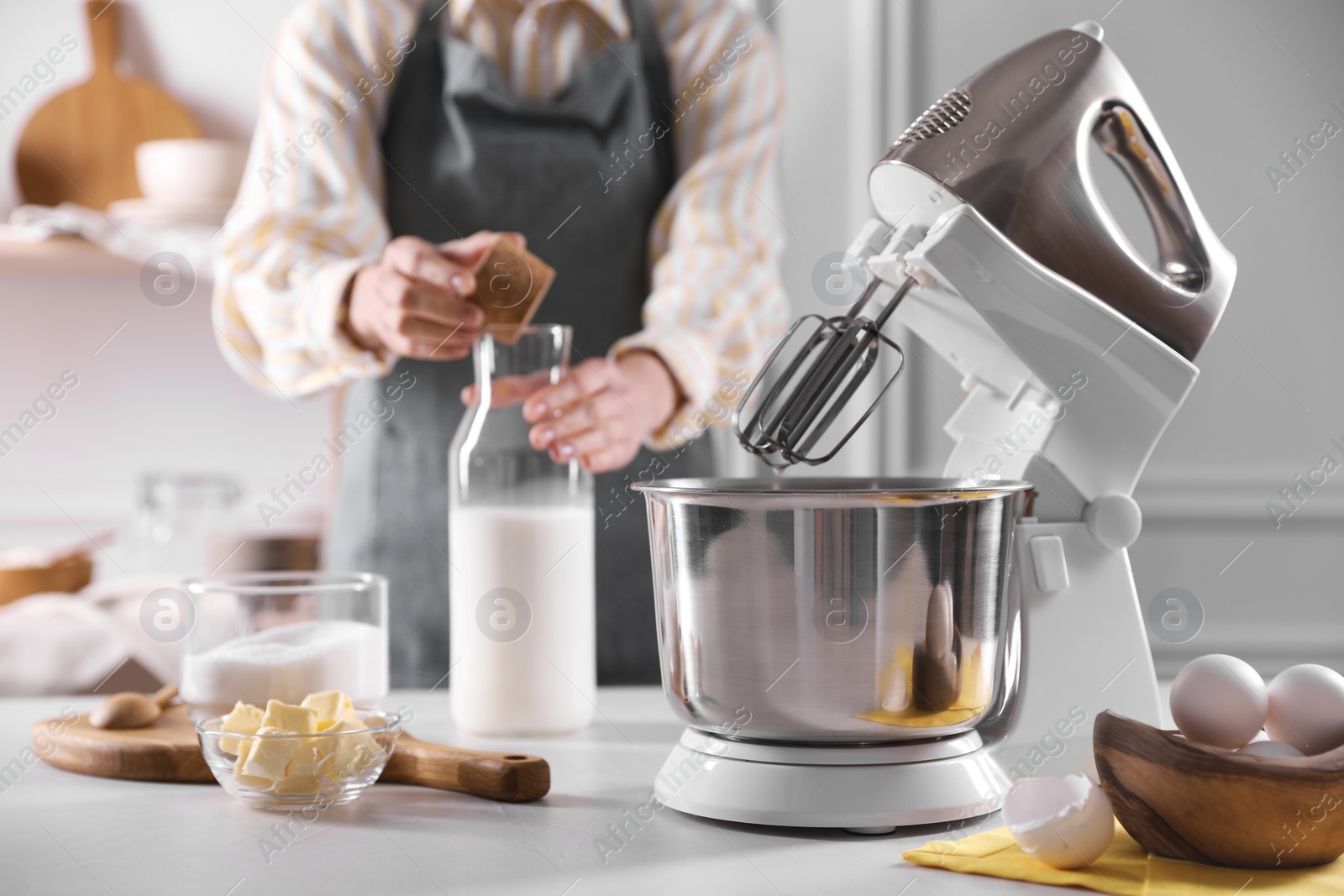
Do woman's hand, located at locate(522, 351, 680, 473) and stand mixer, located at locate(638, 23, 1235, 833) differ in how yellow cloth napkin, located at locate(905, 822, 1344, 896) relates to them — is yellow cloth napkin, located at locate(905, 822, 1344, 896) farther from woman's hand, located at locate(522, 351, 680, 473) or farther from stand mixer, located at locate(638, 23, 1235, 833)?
woman's hand, located at locate(522, 351, 680, 473)

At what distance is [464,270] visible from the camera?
681 mm

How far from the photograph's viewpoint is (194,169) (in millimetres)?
1562

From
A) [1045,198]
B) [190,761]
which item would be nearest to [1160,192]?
[1045,198]

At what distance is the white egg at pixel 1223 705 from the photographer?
1.30 ft

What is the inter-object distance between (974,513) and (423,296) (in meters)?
0.45

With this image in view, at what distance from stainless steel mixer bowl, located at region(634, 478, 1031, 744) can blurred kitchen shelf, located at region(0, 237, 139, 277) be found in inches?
58.9

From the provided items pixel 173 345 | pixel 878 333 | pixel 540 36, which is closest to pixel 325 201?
pixel 540 36

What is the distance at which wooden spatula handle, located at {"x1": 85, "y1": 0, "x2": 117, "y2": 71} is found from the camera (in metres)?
1.71

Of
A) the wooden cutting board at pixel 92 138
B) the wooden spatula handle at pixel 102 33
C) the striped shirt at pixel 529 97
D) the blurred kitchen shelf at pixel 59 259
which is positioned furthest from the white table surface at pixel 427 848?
the wooden spatula handle at pixel 102 33

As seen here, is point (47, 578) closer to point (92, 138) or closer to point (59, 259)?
point (59, 259)

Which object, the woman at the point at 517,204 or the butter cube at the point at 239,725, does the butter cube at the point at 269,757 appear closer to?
the butter cube at the point at 239,725

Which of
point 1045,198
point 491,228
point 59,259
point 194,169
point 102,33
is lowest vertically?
point 1045,198

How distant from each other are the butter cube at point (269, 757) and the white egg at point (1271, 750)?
37cm

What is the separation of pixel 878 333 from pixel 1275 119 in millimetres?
1368
